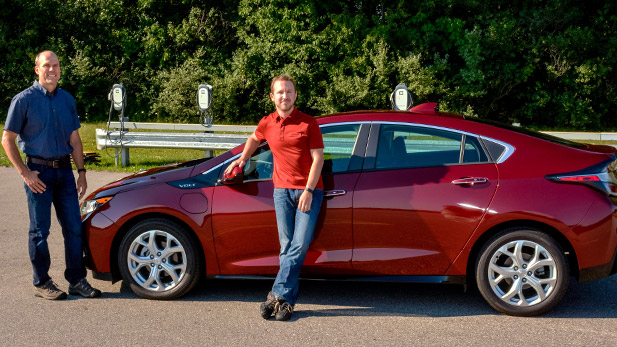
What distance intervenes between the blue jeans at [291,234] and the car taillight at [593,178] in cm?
169

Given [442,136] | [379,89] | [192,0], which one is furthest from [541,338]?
[192,0]

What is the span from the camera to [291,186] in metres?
5.12

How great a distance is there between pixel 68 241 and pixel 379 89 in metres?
16.5

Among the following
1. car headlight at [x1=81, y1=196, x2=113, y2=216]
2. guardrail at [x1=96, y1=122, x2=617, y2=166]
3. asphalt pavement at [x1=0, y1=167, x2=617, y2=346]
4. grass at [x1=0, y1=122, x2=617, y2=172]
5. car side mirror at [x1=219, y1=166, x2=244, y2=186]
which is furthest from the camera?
grass at [x1=0, y1=122, x2=617, y2=172]

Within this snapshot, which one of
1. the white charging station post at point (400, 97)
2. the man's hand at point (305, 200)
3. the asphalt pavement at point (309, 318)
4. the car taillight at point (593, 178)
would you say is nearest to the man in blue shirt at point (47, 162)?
the asphalt pavement at point (309, 318)

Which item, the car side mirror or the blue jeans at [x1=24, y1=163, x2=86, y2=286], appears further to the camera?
the blue jeans at [x1=24, y1=163, x2=86, y2=286]

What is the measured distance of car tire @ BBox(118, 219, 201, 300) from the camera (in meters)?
5.46

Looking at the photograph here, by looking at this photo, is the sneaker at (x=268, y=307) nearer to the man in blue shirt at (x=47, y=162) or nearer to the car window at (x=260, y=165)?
the car window at (x=260, y=165)

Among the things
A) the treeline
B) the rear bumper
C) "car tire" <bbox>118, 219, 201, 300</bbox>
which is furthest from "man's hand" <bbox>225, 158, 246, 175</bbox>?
the treeline

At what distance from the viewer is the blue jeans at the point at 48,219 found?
18.1ft

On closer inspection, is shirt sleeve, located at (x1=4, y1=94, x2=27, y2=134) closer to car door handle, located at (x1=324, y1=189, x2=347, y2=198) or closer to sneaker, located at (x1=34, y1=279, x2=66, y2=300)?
sneaker, located at (x1=34, y1=279, x2=66, y2=300)

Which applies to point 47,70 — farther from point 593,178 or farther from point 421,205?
point 593,178

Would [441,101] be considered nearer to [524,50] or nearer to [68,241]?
[524,50]

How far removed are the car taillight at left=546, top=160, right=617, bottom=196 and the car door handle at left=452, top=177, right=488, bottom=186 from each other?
1.48 feet
